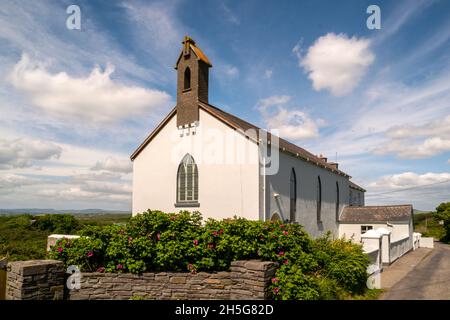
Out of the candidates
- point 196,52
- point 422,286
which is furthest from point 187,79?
point 422,286

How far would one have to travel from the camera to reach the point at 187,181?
1891 centimetres

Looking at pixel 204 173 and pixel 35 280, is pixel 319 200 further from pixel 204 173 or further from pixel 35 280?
pixel 35 280

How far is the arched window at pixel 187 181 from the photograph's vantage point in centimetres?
1856

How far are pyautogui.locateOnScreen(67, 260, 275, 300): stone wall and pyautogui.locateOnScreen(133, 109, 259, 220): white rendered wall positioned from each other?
7.33 meters

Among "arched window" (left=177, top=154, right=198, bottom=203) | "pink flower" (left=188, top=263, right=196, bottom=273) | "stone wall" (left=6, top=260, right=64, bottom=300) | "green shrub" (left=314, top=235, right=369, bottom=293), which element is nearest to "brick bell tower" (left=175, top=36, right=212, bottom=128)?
"arched window" (left=177, top=154, right=198, bottom=203)

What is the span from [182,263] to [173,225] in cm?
114

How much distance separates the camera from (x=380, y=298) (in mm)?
11375

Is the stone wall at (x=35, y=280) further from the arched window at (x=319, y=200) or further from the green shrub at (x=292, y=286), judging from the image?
the arched window at (x=319, y=200)

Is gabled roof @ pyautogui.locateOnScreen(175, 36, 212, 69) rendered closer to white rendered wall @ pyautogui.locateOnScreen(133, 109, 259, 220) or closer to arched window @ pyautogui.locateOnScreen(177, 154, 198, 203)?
white rendered wall @ pyautogui.locateOnScreen(133, 109, 259, 220)

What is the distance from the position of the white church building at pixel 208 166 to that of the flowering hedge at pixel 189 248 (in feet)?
21.2

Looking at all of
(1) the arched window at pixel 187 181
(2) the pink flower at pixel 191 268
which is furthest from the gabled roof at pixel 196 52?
(2) the pink flower at pixel 191 268

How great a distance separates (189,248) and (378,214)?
89.4 ft
